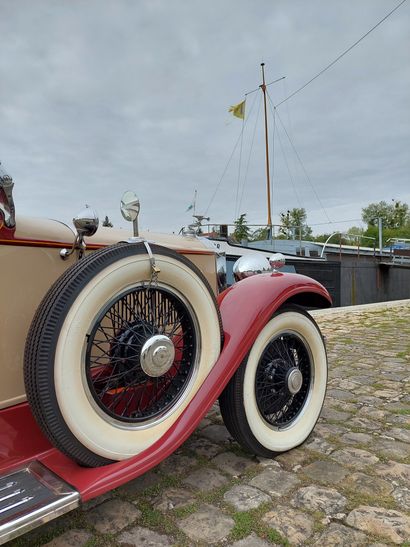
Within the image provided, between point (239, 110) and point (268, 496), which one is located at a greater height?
point (239, 110)

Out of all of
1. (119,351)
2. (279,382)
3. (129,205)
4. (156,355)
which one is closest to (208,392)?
(156,355)

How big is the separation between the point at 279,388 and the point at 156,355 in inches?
38.0

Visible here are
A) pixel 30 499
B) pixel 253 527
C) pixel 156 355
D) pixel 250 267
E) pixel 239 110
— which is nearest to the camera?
pixel 30 499

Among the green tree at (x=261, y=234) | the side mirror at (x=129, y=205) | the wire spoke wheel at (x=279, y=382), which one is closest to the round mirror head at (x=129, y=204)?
the side mirror at (x=129, y=205)

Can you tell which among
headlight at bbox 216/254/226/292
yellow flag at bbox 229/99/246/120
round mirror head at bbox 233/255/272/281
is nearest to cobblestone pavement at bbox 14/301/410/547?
headlight at bbox 216/254/226/292

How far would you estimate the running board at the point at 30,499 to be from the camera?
140cm

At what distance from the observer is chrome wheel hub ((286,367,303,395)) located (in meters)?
2.49

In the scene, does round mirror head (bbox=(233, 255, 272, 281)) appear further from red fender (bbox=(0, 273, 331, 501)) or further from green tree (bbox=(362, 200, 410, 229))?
green tree (bbox=(362, 200, 410, 229))

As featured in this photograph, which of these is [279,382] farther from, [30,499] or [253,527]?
[30,499]

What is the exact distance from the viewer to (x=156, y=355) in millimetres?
1930

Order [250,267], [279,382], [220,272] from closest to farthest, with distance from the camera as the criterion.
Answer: [279,382], [250,267], [220,272]

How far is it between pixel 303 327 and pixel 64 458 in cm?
158

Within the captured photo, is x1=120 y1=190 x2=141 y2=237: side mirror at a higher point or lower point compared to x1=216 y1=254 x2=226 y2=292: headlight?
higher

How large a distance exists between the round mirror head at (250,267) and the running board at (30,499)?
1748 millimetres
